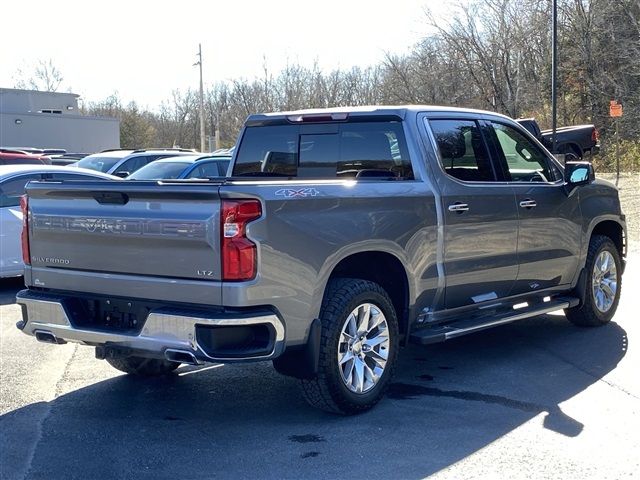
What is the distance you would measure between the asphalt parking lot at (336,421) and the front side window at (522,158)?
5.08 feet

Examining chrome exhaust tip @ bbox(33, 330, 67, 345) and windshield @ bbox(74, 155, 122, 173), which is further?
windshield @ bbox(74, 155, 122, 173)

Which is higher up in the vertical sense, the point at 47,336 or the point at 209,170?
the point at 209,170

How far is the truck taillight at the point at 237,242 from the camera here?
4.39 m

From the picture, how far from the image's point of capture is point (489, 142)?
654 cm

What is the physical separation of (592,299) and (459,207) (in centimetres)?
241

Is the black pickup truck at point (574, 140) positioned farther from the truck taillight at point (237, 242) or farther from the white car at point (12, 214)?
the truck taillight at point (237, 242)

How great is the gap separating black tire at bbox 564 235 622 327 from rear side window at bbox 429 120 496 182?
1.73m

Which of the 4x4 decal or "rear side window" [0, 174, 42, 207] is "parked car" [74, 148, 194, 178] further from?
the 4x4 decal

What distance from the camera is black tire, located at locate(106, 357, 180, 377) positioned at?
6078 mm

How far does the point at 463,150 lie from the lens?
20.6ft

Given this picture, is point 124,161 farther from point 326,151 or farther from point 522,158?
point 522,158

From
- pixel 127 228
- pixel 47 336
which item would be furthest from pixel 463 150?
pixel 47 336

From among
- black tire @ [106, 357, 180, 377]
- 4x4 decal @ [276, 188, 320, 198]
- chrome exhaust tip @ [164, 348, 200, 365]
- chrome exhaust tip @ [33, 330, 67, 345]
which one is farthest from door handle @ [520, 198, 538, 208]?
chrome exhaust tip @ [33, 330, 67, 345]

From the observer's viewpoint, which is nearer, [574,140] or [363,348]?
[363,348]
